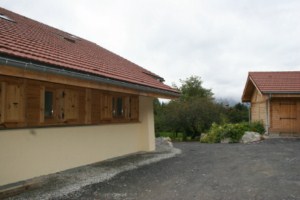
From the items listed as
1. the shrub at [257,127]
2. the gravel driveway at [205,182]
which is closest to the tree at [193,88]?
the shrub at [257,127]

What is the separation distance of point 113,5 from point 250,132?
10697 millimetres

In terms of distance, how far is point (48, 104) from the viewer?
28.9ft

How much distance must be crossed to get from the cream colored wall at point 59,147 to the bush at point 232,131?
7.97 metres

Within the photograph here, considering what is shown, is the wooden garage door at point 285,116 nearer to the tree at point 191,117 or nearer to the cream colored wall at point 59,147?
the tree at point 191,117

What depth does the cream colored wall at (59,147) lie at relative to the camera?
7445 mm

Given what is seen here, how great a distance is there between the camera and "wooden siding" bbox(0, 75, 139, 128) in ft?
24.4

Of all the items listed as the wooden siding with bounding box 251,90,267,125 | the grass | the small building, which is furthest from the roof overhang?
the grass

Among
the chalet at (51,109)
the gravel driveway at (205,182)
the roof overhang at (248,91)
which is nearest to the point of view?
the gravel driveway at (205,182)

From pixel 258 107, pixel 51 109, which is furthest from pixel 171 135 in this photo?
pixel 51 109

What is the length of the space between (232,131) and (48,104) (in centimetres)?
1378

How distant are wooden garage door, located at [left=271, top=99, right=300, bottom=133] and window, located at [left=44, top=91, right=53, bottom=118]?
16.1 meters

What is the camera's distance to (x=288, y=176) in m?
8.42

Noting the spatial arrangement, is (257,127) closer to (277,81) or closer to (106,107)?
(277,81)

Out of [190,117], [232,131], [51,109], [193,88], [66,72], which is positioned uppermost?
[193,88]
